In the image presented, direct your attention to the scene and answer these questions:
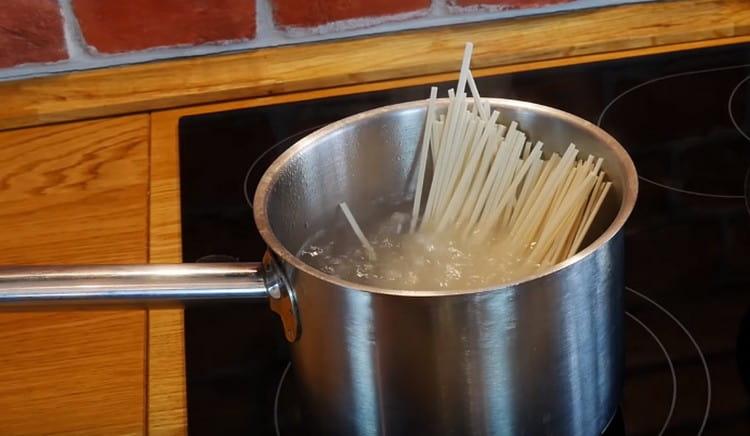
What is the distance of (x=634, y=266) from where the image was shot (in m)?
0.75

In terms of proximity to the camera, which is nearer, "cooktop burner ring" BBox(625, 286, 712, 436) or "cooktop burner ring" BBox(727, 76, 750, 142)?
"cooktop burner ring" BBox(625, 286, 712, 436)

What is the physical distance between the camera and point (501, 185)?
0.65 m

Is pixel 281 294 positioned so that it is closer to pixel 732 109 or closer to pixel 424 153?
pixel 424 153

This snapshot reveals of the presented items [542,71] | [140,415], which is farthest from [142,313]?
[542,71]

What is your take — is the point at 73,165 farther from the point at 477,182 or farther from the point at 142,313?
the point at 477,182

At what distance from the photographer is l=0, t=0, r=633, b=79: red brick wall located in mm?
1014

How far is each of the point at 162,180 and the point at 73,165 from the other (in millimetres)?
102

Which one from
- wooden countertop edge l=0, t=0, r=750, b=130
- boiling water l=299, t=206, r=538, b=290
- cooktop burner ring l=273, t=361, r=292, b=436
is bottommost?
cooktop burner ring l=273, t=361, r=292, b=436

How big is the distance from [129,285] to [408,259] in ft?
0.60

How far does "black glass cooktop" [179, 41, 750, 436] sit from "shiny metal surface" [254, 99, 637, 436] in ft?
0.24

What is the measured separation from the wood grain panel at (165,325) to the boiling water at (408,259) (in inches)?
5.4

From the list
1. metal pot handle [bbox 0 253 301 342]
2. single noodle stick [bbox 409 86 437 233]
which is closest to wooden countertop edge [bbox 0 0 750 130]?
single noodle stick [bbox 409 86 437 233]

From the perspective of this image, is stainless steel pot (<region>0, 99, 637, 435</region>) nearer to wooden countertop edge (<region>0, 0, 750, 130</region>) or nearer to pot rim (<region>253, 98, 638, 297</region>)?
pot rim (<region>253, 98, 638, 297</region>)

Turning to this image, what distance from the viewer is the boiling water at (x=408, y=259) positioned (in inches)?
23.9
